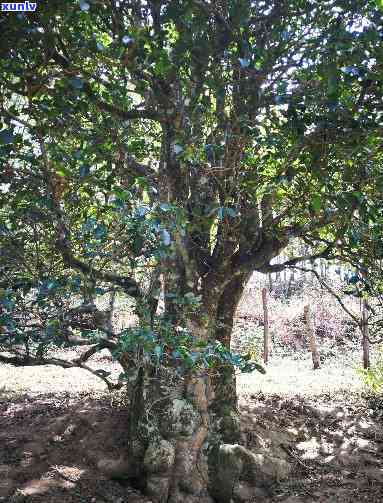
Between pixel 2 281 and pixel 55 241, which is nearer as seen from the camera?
pixel 2 281

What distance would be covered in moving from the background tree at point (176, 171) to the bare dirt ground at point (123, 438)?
0.67 m

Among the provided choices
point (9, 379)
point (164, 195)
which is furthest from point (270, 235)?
point (9, 379)

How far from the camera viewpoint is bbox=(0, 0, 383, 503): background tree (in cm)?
316

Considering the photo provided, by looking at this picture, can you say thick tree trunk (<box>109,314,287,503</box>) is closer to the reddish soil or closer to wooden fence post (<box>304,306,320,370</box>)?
the reddish soil

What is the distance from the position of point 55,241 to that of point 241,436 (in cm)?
358

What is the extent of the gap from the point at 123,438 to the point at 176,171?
3.54 meters

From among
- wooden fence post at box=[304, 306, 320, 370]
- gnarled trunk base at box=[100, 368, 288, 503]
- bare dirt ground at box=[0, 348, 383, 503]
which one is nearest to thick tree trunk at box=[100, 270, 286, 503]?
gnarled trunk base at box=[100, 368, 288, 503]

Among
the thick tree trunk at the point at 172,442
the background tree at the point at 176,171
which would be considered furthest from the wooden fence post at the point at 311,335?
the thick tree trunk at the point at 172,442

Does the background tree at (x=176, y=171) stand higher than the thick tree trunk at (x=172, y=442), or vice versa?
the background tree at (x=176, y=171)

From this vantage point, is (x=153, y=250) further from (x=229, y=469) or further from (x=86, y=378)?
(x=86, y=378)

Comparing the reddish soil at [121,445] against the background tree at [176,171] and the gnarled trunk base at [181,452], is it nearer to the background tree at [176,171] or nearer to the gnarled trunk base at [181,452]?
the gnarled trunk base at [181,452]

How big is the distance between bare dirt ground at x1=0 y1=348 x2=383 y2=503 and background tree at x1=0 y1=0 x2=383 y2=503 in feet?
2.21

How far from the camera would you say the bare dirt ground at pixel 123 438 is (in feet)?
16.9

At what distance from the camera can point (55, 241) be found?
4402 mm
